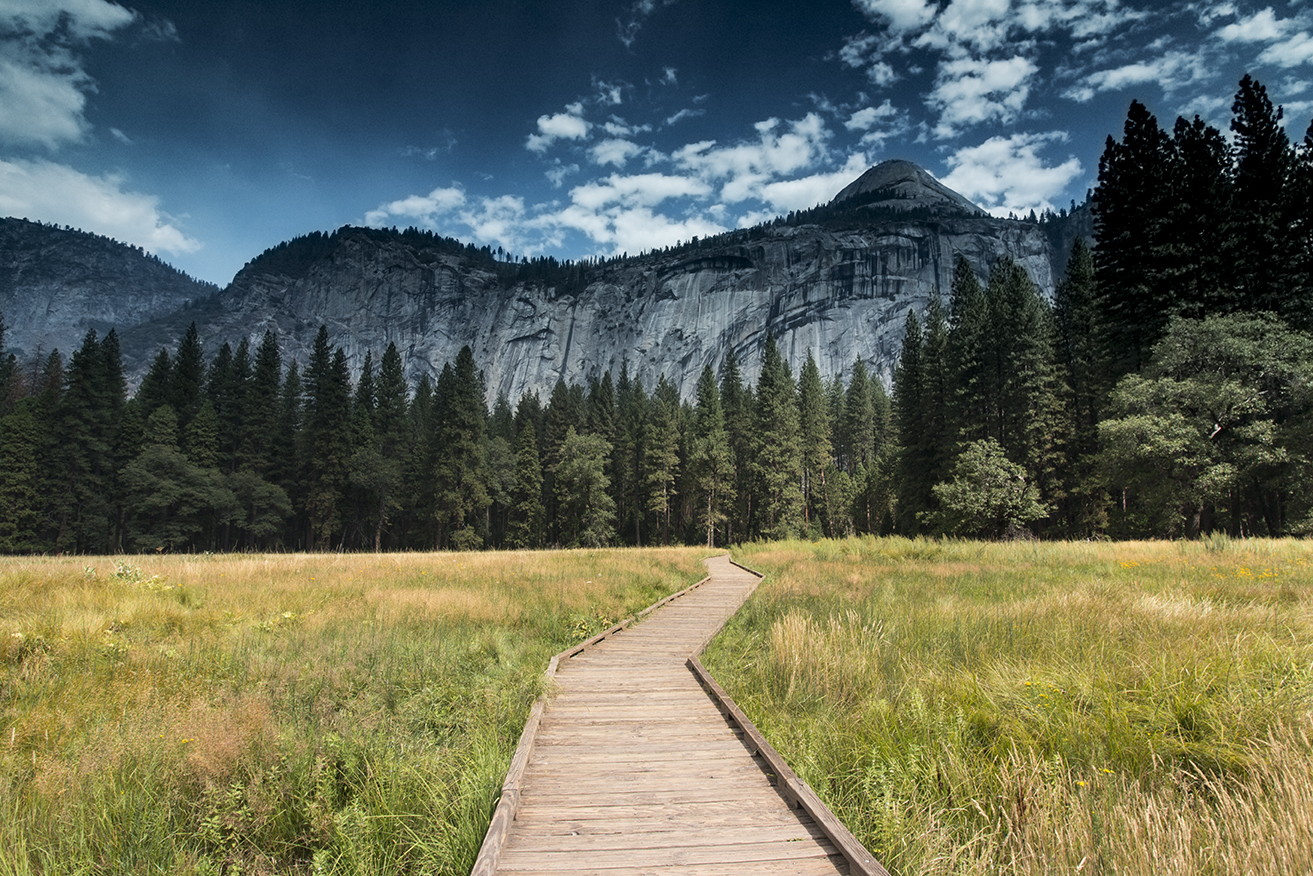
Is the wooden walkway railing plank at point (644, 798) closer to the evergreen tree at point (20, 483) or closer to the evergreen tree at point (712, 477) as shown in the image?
the evergreen tree at point (712, 477)

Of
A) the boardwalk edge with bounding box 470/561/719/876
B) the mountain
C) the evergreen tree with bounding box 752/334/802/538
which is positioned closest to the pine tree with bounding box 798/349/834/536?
the evergreen tree with bounding box 752/334/802/538

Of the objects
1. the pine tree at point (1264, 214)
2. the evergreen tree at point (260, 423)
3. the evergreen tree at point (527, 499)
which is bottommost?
the evergreen tree at point (527, 499)

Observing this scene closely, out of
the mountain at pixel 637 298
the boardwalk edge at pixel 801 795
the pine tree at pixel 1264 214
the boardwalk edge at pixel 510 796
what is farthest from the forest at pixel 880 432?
the mountain at pixel 637 298

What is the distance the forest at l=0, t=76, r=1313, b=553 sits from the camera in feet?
73.6

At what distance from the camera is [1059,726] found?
13.6ft

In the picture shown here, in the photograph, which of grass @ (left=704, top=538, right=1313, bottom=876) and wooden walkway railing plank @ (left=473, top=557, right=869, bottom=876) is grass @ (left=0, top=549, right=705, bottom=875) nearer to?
wooden walkway railing plank @ (left=473, top=557, right=869, bottom=876)

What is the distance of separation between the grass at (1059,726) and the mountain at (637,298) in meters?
Answer: 110

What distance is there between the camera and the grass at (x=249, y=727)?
333 centimetres

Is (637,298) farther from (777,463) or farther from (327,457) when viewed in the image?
(327,457)

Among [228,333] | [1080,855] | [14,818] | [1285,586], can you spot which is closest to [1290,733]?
[1080,855]

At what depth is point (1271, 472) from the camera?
22109 mm

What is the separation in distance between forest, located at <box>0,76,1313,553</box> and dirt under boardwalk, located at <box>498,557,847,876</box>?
985 inches

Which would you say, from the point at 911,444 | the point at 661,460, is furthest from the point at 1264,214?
the point at 661,460

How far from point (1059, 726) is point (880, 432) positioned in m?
68.5
